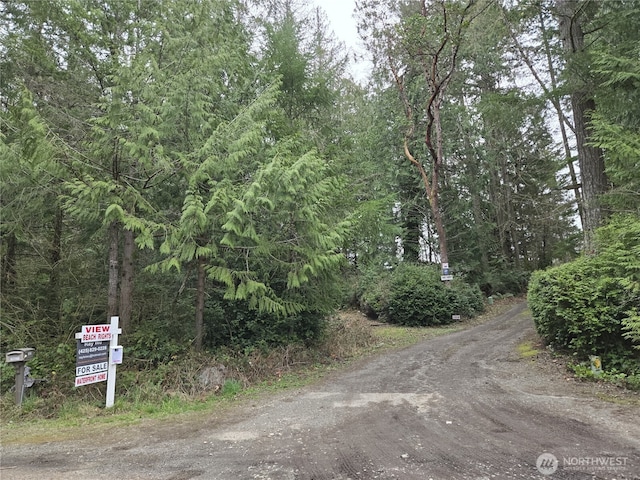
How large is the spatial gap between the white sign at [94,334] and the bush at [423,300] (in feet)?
37.2

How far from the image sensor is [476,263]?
69.3 feet

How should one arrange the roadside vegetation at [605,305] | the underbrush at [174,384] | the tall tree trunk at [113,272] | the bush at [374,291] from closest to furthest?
the roadside vegetation at [605,305], the underbrush at [174,384], the tall tree trunk at [113,272], the bush at [374,291]

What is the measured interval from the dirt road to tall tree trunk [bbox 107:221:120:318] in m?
3.10

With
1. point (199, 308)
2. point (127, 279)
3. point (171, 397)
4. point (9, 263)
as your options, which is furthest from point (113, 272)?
point (171, 397)

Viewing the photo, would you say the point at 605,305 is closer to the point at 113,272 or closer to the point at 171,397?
the point at 171,397

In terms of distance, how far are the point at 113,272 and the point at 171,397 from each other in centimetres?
288

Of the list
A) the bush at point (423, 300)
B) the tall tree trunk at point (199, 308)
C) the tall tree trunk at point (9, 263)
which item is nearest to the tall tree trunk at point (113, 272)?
the tall tree trunk at point (199, 308)

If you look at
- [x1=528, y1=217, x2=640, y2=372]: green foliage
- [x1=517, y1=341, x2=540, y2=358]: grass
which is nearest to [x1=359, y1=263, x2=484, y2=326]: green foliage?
[x1=517, y1=341, x2=540, y2=358]: grass

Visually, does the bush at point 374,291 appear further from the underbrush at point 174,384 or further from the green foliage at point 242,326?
the underbrush at point 174,384

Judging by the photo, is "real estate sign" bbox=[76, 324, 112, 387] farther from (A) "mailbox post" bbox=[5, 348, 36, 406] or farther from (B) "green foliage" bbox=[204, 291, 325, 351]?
(B) "green foliage" bbox=[204, 291, 325, 351]

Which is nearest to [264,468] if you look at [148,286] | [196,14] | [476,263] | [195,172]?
[195,172]

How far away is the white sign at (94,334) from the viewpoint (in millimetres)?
6316

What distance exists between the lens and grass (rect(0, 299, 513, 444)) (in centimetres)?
573

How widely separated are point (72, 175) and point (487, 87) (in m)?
21.6
